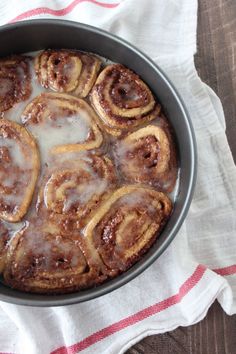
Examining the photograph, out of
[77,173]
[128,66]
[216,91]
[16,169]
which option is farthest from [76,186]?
[216,91]

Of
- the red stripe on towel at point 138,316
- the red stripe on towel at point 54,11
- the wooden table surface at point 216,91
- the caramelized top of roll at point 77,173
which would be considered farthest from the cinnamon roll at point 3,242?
the red stripe on towel at point 54,11

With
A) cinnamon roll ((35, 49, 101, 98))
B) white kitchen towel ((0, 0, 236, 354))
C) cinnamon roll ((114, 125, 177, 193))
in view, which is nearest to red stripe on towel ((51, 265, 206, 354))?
white kitchen towel ((0, 0, 236, 354))

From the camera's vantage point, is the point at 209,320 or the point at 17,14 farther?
the point at 17,14

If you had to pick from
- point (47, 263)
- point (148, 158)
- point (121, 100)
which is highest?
point (121, 100)

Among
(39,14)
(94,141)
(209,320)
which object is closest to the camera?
(94,141)

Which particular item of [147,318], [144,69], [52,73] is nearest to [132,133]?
[144,69]

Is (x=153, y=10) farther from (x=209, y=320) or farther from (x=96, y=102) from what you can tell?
(x=209, y=320)

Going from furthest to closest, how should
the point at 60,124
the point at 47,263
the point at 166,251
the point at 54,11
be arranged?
the point at 54,11 → the point at 166,251 → the point at 60,124 → the point at 47,263

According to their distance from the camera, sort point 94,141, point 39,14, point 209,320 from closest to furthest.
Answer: point 94,141, point 209,320, point 39,14

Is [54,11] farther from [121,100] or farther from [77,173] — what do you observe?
[77,173]
